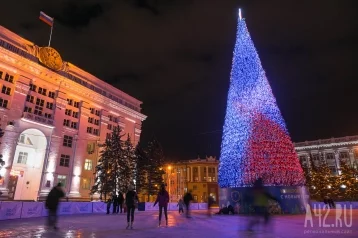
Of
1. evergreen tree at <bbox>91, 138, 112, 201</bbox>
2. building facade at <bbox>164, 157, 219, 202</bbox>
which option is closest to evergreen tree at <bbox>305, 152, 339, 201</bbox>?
building facade at <bbox>164, 157, 219, 202</bbox>

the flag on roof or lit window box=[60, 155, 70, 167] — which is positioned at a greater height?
the flag on roof

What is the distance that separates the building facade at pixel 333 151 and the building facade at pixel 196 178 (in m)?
28.6

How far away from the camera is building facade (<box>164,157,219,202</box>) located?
83.9m

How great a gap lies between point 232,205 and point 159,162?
87.4 ft

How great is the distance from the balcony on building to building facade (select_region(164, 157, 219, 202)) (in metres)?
42.2

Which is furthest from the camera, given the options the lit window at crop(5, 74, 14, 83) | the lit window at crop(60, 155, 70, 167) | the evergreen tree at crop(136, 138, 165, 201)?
the evergreen tree at crop(136, 138, 165, 201)

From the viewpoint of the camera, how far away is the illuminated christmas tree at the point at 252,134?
21641 millimetres

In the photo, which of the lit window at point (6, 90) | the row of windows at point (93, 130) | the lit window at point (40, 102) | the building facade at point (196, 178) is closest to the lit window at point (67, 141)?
the row of windows at point (93, 130)

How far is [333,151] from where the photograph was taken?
7506 cm

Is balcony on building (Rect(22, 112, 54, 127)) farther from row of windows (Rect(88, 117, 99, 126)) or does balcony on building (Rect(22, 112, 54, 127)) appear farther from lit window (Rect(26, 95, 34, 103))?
row of windows (Rect(88, 117, 99, 126))

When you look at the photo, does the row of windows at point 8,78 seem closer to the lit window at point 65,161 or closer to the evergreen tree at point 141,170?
the lit window at point 65,161

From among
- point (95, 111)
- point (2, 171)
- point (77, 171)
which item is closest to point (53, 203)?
point (2, 171)

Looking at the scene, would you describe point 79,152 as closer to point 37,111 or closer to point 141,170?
point 37,111

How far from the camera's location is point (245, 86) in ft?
75.5
